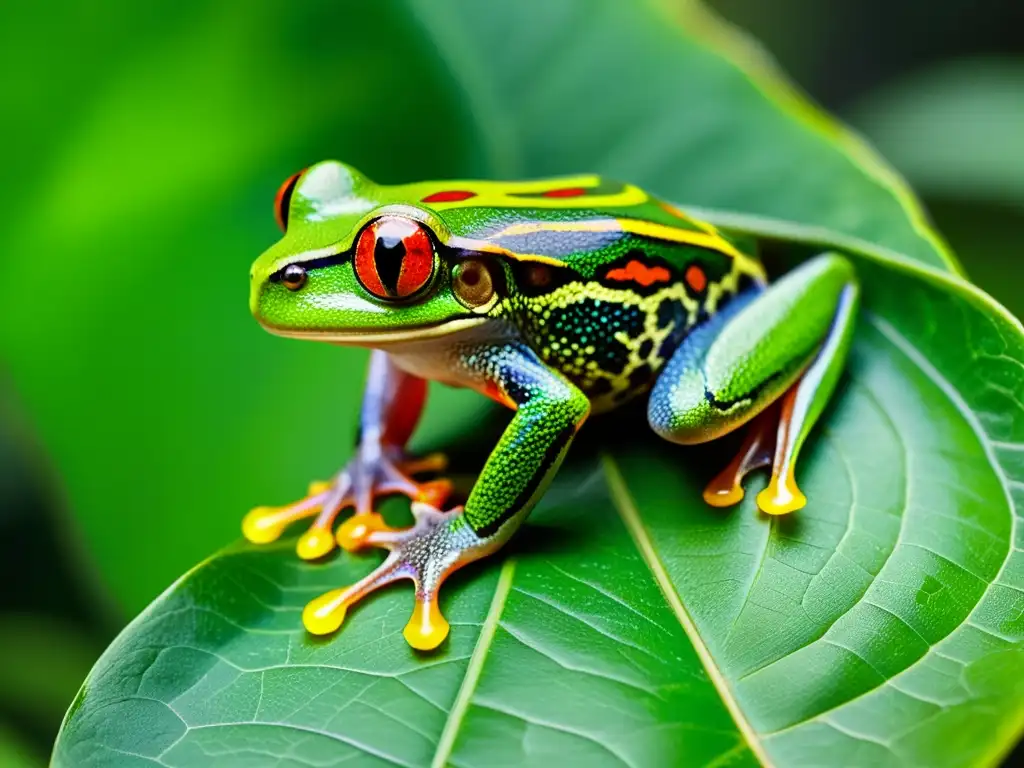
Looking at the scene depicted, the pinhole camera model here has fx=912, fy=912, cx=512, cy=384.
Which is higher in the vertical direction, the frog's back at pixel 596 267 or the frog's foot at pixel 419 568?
the frog's back at pixel 596 267

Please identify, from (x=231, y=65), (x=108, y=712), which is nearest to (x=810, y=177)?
(x=231, y=65)

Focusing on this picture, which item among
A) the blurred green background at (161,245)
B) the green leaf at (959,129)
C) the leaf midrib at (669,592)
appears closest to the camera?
the leaf midrib at (669,592)

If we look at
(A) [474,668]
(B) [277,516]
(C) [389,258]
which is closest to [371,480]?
(B) [277,516]

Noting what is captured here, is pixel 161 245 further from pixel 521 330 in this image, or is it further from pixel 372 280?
pixel 521 330

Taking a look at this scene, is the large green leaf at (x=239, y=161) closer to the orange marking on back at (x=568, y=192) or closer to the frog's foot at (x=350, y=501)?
the frog's foot at (x=350, y=501)

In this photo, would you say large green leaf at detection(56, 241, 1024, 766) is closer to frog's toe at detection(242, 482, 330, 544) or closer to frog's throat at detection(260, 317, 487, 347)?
frog's toe at detection(242, 482, 330, 544)

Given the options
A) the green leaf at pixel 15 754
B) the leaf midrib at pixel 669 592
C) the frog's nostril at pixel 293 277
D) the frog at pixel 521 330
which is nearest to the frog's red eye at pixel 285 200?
the frog at pixel 521 330
